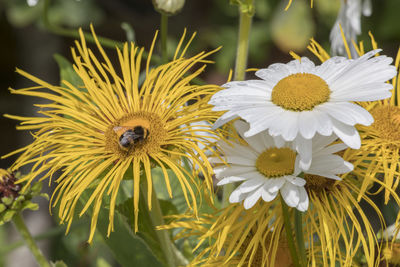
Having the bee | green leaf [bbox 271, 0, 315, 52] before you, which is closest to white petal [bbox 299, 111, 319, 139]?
the bee

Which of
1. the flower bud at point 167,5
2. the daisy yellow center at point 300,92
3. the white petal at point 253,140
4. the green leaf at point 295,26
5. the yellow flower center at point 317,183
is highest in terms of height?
the green leaf at point 295,26

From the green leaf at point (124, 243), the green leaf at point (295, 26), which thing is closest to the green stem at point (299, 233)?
the green leaf at point (124, 243)

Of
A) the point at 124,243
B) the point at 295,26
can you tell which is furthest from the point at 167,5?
the point at 295,26

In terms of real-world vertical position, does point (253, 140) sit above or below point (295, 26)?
below

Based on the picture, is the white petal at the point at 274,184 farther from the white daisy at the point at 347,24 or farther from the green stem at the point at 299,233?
the white daisy at the point at 347,24

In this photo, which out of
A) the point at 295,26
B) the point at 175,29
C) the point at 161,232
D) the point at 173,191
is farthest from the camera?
the point at 175,29

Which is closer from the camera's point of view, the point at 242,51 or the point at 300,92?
the point at 300,92

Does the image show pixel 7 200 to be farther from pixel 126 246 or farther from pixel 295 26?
pixel 295 26
